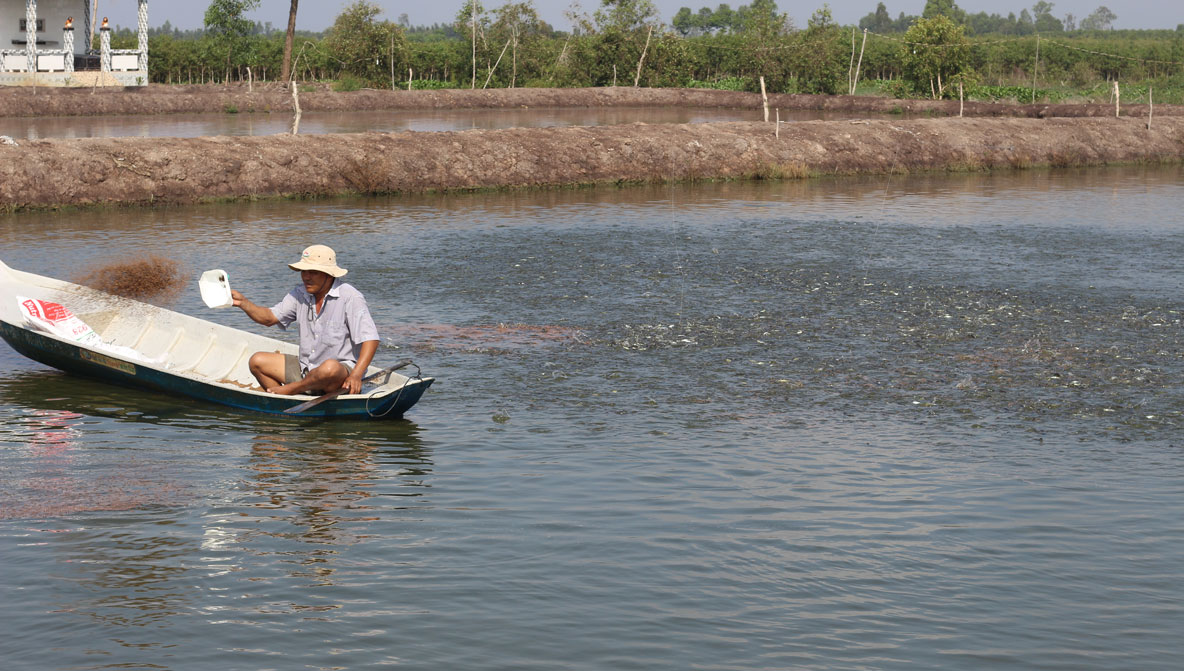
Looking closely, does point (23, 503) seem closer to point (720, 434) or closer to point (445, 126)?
point (720, 434)

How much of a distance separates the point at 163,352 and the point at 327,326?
3085mm

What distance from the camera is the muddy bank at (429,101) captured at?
49.0 metres

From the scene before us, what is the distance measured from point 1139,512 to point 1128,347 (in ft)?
18.8

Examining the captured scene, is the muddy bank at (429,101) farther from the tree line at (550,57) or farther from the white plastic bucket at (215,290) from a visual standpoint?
the white plastic bucket at (215,290)

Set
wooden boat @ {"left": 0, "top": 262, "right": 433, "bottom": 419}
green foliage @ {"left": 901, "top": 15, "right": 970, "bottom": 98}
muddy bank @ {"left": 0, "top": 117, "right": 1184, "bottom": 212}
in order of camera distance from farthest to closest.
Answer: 1. green foliage @ {"left": 901, "top": 15, "right": 970, "bottom": 98}
2. muddy bank @ {"left": 0, "top": 117, "right": 1184, "bottom": 212}
3. wooden boat @ {"left": 0, "top": 262, "right": 433, "bottom": 419}

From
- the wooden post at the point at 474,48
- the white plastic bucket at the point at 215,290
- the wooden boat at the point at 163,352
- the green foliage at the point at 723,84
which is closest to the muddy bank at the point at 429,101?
the wooden post at the point at 474,48

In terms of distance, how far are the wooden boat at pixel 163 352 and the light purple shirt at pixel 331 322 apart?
383 millimetres

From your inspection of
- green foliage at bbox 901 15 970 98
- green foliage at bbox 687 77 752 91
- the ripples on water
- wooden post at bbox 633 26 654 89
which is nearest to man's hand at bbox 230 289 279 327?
the ripples on water

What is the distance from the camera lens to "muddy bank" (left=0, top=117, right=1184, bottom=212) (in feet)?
86.0

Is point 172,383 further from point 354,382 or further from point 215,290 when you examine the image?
point 354,382

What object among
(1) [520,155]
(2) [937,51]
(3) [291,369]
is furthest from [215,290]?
(2) [937,51]

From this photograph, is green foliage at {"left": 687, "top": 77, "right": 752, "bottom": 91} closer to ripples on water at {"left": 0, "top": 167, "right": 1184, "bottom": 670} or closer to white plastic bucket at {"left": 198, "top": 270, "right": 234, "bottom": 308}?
ripples on water at {"left": 0, "top": 167, "right": 1184, "bottom": 670}

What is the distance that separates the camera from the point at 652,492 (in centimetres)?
915

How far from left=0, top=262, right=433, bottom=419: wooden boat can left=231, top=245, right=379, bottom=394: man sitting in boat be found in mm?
178
